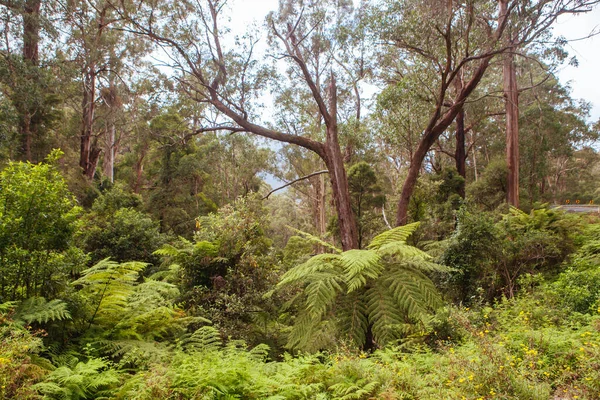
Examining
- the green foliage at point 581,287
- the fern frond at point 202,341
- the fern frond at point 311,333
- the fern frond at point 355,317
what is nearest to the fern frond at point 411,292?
the fern frond at point 355,317

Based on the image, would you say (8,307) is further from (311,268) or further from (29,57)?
(29,57)

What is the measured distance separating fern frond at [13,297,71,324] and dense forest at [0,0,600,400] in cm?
2

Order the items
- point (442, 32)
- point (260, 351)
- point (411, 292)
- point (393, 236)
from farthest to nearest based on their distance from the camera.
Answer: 1. point (442, 32)
2. point (393, 236)
3. point (411, 292)
4. point (260, 351)

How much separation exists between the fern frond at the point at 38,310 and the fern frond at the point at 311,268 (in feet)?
8.39

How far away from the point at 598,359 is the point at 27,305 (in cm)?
455

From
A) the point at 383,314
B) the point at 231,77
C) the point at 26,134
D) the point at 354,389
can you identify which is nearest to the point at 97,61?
the point at 26,134

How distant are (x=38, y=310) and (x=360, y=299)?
12.1 ft

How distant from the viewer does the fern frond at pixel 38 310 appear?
3.01 metres

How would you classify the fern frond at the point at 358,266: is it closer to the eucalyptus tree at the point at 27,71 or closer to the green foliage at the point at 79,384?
the green foliage at the point at 79,384

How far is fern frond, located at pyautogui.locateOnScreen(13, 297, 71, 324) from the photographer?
3.01m

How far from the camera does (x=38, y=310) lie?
3.15 m

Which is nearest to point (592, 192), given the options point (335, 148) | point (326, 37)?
point (326, 37)

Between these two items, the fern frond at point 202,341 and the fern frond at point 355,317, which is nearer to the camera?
the fern frond at point 202,341

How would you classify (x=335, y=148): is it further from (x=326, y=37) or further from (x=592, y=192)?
(x=592, y=192)
